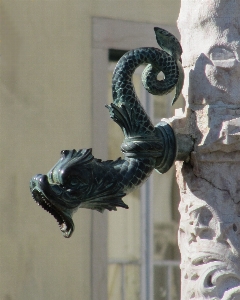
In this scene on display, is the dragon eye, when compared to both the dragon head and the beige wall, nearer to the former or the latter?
the dragon head

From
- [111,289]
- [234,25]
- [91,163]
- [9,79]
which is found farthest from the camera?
[111,289]

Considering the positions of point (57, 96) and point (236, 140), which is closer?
point (236, 140)

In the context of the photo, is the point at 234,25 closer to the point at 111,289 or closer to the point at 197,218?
the point at 197,218

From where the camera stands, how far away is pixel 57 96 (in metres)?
5.52

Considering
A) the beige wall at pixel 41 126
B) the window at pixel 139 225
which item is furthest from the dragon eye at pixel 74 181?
the window at pixel 139 225

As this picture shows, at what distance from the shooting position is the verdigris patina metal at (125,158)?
6.01 feet

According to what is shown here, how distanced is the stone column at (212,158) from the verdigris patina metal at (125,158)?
1.9 inches

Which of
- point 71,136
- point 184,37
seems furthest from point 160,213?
point 184,37

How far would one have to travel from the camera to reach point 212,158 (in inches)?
78.2

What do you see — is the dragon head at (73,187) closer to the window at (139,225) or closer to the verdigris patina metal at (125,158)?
the verdigris patina metal at (125,158)

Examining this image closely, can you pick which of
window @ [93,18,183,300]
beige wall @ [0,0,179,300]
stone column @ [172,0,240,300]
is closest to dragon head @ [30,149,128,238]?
stone column @ [172,0,240,300]

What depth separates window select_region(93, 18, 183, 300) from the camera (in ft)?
18.6

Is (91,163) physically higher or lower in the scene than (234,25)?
lower

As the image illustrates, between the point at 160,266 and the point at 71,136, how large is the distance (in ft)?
3.07
